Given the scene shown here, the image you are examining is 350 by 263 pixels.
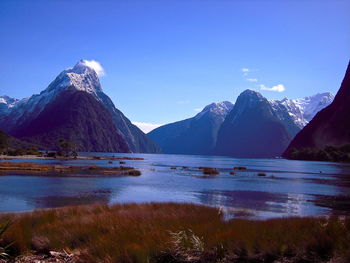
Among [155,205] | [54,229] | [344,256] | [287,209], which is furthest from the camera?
[287,209]

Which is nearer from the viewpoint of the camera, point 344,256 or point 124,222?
point 344,256

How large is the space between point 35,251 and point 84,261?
3373 millimetres

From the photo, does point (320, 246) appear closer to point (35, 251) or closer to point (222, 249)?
point (222, 249)

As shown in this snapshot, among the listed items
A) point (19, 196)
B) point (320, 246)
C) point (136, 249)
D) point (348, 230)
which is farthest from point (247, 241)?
point (19, 196)

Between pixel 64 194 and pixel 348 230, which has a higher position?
pixel 348 230

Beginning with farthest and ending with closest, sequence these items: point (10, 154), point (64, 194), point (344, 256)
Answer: point (10, 154) < point (64, 194) < point (344, 256)

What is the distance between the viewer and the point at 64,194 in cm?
4006

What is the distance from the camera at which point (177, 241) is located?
11.4 metres

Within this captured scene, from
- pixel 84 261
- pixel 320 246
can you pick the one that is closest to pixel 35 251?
pixel 84 261

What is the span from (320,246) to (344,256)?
102 cm

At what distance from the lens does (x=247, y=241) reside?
11562mm

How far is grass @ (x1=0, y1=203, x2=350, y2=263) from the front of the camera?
11.0 m

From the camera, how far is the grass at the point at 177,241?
11.0m

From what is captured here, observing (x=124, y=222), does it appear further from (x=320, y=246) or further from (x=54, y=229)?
(x=320, y=246)
